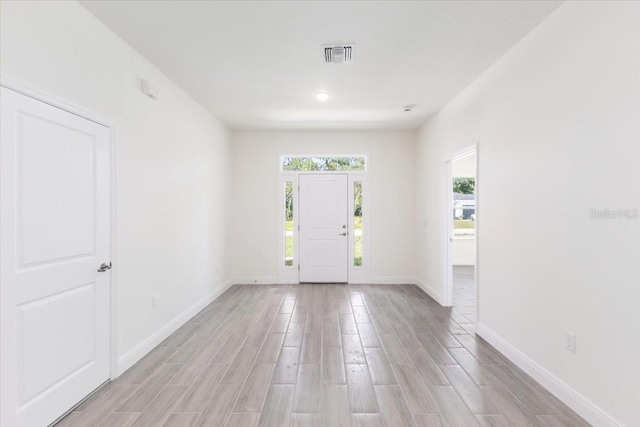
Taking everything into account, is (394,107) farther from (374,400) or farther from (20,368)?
(20,368)

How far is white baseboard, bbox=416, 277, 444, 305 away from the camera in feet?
14.0

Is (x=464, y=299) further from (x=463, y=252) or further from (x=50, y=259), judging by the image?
(x=50, y=259)

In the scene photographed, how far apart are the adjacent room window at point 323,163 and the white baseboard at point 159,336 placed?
2.51 meters

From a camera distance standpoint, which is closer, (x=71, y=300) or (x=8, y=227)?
(x=8, y=227)

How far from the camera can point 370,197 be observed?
5.36 meters

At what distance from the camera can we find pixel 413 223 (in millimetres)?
5348

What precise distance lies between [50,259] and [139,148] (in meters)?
1.19

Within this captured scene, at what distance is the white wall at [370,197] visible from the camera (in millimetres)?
5355

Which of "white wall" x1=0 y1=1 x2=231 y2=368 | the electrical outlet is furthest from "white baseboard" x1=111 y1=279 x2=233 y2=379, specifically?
the electrical outlet

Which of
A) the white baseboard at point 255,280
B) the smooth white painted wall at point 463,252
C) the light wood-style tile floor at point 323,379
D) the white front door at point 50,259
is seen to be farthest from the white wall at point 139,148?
the smooth white painted wall at point 463,252

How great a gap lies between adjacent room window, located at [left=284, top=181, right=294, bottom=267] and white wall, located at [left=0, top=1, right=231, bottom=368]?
53.9 inches

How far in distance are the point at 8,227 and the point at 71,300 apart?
640 millimetres

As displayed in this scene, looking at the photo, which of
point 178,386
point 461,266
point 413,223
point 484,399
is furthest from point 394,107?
point 461,266

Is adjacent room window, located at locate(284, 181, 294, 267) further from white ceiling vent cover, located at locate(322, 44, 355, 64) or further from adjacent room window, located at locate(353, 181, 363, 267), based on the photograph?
white ceiling vent cover, located at locate(322, 44, 355, 64)
